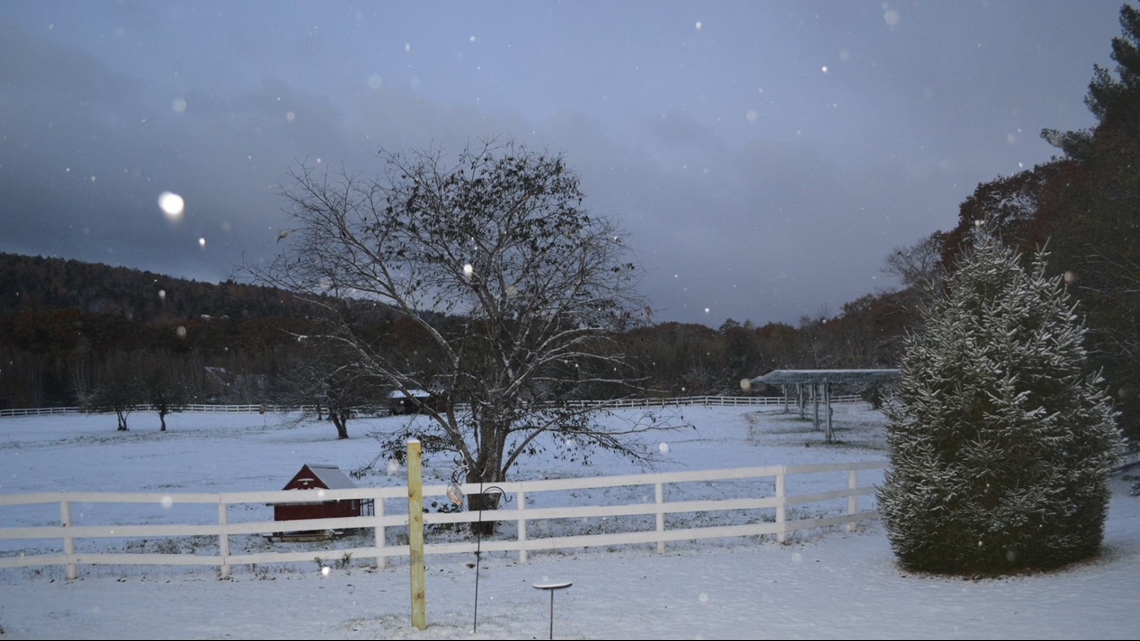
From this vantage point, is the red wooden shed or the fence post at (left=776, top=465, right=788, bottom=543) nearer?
the fence post at (left=776, top=465, right=788, bottom=543)

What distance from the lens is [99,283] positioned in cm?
16262

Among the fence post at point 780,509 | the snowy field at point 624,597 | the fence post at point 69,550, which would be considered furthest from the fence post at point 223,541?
the fence post at point 780,509

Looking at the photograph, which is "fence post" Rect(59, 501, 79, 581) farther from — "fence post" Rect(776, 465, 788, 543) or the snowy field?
"fence post" Rect(776, 465, 788, 543)

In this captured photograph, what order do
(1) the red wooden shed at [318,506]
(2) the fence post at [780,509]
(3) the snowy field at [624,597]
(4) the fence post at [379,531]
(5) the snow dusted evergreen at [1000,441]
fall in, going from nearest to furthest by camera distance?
(3) the snowy field at [624,597] → (5) the snow dusted evergreen at [1000,441] → (4) the fence post at [379,531] → (2) the fence post at [780,509] → (1) the red wooden shed at [318,506]

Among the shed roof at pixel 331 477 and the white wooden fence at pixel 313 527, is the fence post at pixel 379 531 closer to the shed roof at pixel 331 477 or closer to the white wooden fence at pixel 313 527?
the white wooden fence at pixel 313 527

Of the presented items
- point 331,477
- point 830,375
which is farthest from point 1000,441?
point 830,375

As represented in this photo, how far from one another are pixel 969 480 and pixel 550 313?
728 centimetres

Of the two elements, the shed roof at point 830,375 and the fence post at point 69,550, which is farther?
the shed roof at point 830,375

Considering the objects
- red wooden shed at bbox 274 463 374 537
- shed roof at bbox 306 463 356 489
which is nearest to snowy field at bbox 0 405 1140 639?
red wooden shed at bbox 274 463 374 537

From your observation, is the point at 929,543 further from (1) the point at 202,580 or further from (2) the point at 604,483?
(1) the point at 202,580

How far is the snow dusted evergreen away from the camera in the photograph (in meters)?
8.81

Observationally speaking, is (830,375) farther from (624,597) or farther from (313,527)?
Result: (313,527)

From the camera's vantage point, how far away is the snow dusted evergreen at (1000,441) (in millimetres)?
8812

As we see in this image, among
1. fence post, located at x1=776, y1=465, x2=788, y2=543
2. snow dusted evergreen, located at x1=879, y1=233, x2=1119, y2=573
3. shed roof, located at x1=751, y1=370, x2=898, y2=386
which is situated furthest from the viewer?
shed roof, located at x1=751, y1=370, x2=898, y2=386
